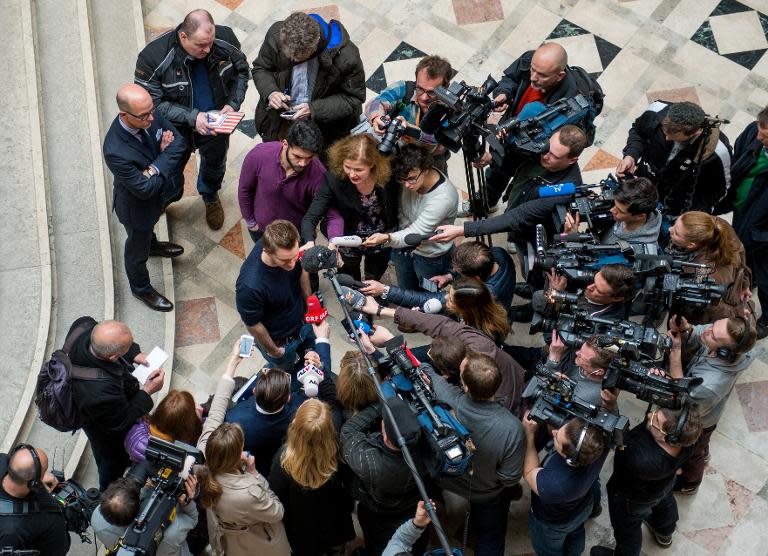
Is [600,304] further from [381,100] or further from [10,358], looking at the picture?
[10,358]

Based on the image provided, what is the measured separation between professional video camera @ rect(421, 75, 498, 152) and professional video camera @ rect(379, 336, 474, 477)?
1.42 m

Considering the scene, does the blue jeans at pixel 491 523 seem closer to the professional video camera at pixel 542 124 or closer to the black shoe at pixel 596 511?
the black shoe at pixel 596 511

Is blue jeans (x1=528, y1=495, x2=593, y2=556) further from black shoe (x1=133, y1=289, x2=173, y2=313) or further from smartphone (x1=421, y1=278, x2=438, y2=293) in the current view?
black shoe (x1=133, y1=289, x2=173, y2=313)

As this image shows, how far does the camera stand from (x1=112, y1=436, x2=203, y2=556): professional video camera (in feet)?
11.7

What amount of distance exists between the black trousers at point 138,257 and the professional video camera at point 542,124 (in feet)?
7.70

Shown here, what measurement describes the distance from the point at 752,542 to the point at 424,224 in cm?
267

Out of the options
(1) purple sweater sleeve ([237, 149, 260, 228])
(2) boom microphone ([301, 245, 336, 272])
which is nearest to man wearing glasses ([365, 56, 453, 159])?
(1) purple sweater sleeve ([237, 149, 260, 228])

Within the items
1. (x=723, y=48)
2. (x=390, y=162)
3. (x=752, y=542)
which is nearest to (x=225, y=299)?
(x=390, y=162)

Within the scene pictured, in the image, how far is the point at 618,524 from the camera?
452 cm

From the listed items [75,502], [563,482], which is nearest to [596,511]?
[563,482]

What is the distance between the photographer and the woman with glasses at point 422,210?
15.4ft

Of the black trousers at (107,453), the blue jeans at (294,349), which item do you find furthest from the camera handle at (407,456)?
the black trousers at (107,453)

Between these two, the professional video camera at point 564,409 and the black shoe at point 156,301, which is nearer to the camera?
the professional video camera at point 564,409

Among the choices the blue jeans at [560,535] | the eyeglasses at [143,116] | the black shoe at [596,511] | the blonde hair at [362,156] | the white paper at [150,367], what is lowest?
the black shoe at [596,511]
